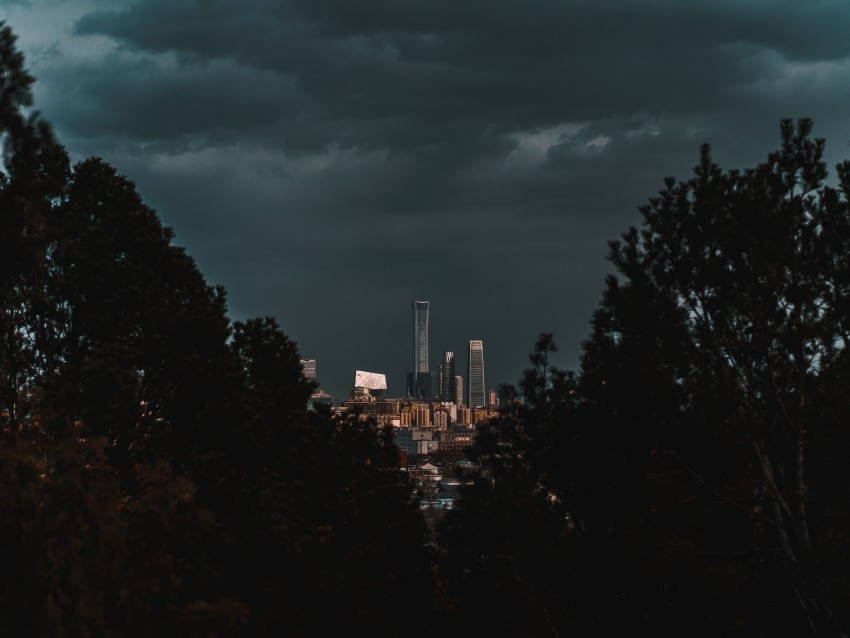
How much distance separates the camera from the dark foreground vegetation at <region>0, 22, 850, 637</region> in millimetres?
10930

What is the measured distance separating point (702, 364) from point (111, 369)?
930 centimetres

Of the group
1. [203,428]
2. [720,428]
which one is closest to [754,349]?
[720,428]

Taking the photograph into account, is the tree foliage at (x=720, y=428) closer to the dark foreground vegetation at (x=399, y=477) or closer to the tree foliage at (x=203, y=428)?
the dark foreground vegetation at (x=399, y=477)

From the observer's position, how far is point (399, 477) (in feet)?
76.4

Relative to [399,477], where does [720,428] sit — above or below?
above

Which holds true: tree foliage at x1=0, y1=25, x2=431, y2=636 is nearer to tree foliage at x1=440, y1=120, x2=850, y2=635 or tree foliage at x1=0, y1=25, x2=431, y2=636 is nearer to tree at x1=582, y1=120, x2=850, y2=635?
tree foliage at x1=440, y1=120, x2=850, y2=635

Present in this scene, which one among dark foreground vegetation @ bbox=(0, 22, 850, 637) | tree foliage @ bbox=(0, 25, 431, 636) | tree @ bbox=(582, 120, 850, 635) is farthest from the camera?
tree foliage @ bbox=(0, 25, 431, 636)

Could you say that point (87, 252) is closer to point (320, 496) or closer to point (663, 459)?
point (320, 496)

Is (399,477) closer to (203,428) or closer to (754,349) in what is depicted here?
(203,428)

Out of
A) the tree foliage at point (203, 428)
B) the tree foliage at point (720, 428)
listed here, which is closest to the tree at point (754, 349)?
the tree foliage at point (720, 428)

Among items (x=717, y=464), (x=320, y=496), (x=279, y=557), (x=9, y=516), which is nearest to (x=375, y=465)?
(x=320, y=496)

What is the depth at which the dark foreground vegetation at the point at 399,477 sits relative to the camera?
10930 millimetres

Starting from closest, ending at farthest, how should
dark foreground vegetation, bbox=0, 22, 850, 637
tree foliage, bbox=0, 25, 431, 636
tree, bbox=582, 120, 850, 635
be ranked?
dark foreground vegetation, bbox=0, 22, 850, 637, tree, bbox=582, 120, 850, 635, tree foliage, bbox=0, 25, 431, 636

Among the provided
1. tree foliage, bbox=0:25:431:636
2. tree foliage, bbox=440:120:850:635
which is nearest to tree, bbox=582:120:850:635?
tree foliage, bbox=440:120:850:635
